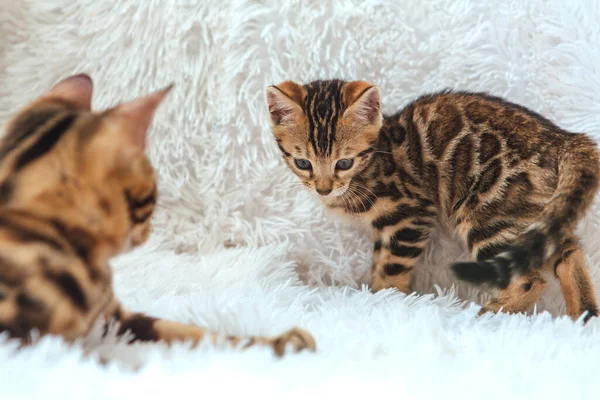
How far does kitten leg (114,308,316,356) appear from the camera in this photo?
593 millimetres

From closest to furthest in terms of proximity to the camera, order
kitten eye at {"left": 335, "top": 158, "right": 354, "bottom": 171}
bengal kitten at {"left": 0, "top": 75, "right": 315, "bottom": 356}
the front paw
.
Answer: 1. bengal kitten at {"left": 0, "top": 75, "right": 315, "bottom": 356}
2. the front paw
3. kitten eye at {"left": 335, "top": 158, "right": 354, "bottom": 171}

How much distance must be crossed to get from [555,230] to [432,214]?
31 centimetres

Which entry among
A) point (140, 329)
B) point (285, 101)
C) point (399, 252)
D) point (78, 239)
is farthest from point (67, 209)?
point (399, 252)

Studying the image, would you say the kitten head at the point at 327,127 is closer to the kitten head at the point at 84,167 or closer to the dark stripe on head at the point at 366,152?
the dark stripe on head at the point at 366,152

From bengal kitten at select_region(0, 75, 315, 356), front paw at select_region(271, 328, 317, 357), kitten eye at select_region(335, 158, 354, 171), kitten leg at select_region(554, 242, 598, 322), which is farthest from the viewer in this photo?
kitten eye at select_region(335, 158, 354, 171)

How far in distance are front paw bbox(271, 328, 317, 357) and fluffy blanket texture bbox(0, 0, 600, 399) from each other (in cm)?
17

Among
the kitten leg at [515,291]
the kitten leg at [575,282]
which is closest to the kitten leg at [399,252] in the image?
the kitten leg at [515,291]

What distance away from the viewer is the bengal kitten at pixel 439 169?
943mm

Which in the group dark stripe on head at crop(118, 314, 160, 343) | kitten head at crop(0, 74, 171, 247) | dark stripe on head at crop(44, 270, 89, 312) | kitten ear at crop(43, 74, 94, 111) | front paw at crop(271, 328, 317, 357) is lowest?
dark stripe on head at crop(118, 314, 160, 343)

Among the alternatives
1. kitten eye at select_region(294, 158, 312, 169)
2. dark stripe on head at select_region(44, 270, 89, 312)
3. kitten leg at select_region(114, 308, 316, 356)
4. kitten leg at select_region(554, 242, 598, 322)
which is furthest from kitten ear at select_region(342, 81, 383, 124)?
dark stripe on head at select_region(44, 270, 89, 312)

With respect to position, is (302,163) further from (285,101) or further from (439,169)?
(439,169)

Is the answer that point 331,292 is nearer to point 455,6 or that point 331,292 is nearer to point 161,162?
point 161,162

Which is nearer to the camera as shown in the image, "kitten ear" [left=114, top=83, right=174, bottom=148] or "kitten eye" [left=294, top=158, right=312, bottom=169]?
"kitten ear" [left=114, top=83, right=174, bottom=148]

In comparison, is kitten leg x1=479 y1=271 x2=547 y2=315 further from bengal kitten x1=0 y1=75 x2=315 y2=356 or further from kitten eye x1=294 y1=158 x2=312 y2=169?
bengal kitten x1=0 y1=75 x2=315 y2=356
